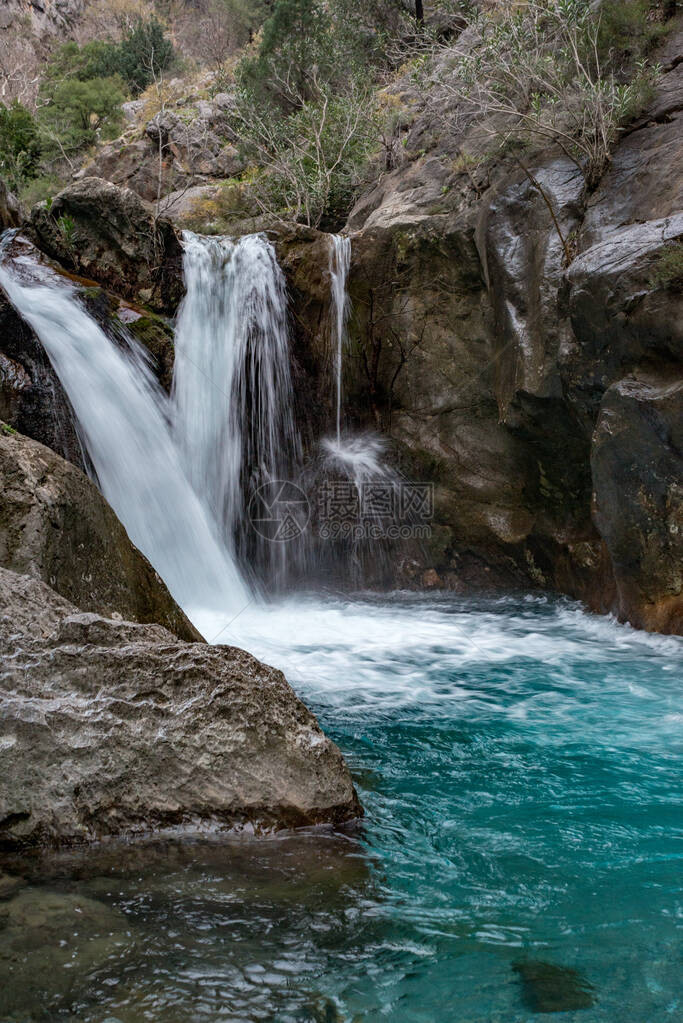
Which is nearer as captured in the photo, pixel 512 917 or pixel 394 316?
pixel 512 917

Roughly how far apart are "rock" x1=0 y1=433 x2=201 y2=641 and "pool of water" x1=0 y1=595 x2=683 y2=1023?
1521 millimetres

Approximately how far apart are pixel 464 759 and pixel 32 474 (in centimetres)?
314

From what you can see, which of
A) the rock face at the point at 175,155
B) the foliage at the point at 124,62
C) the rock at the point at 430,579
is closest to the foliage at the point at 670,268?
the rock at the point at 430,579

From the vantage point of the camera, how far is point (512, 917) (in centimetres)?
274

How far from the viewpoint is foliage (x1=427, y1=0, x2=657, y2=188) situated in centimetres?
777

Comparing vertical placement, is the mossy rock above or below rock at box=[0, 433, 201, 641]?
above

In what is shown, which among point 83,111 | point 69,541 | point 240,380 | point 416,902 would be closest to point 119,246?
point 240,380

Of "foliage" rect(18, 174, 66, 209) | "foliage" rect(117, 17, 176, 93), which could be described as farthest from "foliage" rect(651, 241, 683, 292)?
"foliage" rect(117, 17, 176, 93)

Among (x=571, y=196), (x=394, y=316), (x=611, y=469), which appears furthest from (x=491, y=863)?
(x=394, y=316)

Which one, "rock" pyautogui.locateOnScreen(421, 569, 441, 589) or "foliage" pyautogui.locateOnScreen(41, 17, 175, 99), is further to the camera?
"foliage" pyautogui.locateOnScreen(41, 17, 175, 99)

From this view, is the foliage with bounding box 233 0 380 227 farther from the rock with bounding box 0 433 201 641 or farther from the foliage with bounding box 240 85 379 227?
the rock with bounding box 0 433 201 641

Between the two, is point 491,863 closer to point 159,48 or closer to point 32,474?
point 32,474

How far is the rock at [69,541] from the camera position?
4371 mm

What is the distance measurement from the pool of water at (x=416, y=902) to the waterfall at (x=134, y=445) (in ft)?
11.4
